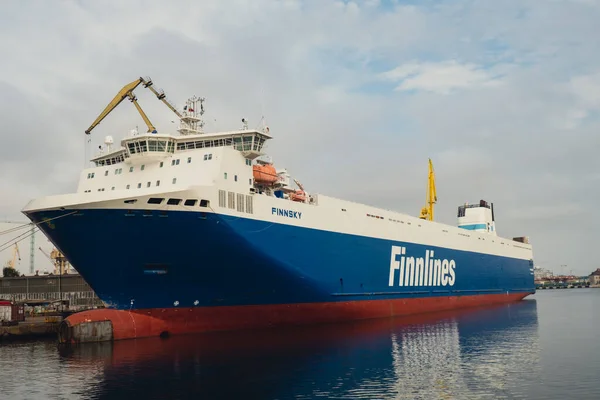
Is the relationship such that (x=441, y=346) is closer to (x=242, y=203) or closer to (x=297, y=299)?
(x=297, y=299)

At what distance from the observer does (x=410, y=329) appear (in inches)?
1239

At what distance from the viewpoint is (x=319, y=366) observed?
785 inches

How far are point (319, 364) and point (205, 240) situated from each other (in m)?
8.79

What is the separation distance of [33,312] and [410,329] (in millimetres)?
32459

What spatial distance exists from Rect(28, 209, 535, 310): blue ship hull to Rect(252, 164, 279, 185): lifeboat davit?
322cm

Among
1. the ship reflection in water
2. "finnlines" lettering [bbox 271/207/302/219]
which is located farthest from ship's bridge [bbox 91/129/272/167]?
the ship reflection in water

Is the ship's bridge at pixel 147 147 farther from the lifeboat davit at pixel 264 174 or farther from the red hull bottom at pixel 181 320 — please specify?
the red hull bottom at pixel 181 320

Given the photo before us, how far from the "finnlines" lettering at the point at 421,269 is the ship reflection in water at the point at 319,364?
8581 mm

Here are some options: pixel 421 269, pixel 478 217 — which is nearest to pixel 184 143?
pixel 421 269

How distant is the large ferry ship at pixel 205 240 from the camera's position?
25.2 meters

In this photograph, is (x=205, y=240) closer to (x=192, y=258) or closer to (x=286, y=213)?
(x=192, y=258)

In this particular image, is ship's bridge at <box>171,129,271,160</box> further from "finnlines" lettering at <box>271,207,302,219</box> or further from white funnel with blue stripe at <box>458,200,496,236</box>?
white funnel with blue stripe at <box>458,200,496,236</box>

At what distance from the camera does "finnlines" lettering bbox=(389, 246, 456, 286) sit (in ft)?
128

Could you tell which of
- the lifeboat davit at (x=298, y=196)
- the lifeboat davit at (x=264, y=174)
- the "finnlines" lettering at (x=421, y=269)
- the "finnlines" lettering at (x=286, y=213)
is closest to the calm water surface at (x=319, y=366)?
the "finnlines" lettering at (x=286, y=213)
